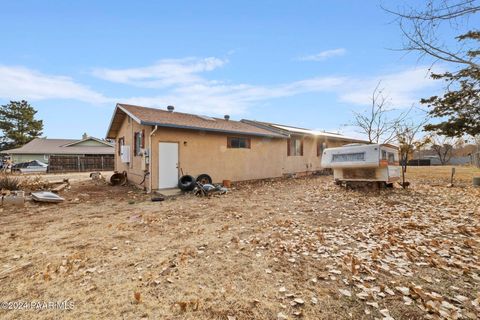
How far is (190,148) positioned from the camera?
10.7 metres

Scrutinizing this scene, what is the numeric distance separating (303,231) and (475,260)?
2600mm

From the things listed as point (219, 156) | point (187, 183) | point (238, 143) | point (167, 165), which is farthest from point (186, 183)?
point (238, 143)

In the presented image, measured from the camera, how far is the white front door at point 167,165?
9836 mm

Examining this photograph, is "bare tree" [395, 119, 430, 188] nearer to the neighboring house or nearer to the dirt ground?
the dirt ground

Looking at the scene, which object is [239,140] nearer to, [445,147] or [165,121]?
[165,121]

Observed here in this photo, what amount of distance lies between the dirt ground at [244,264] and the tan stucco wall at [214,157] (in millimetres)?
4351

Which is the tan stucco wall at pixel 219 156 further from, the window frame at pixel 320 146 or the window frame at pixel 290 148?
the window frame at pixel 320 146

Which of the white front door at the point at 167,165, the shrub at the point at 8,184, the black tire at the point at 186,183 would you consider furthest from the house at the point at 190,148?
the shrub at the point at 8,184

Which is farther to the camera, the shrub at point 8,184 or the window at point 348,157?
the shrub at point 8,184

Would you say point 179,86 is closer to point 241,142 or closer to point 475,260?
point 241,142

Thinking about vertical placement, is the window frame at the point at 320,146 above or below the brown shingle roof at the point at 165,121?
below

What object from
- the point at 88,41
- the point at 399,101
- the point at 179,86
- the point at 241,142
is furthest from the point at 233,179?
the point at 399,101

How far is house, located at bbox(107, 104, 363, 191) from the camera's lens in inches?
385

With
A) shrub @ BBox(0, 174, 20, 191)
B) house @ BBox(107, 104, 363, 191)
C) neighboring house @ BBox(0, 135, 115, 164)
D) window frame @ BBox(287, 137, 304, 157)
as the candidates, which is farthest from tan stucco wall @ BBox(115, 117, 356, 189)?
neighboring house @ BBox(0, 135, 115, 164)
